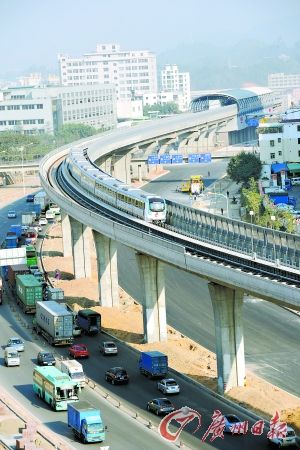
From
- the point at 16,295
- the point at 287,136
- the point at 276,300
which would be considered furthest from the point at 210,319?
the point at 287,136

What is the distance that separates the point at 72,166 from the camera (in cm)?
14862

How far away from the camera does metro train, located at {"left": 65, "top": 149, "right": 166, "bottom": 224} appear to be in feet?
335

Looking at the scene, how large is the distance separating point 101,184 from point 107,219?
683 inches

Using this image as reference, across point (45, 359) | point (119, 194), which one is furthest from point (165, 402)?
point (119, 194)

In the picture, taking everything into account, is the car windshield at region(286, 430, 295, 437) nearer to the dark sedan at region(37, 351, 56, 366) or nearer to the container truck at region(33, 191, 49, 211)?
the dark sedan at region(37, 351, 56, 366)

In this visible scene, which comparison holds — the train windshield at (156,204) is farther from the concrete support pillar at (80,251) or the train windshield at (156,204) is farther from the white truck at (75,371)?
the concrete support pillar at (80,251)

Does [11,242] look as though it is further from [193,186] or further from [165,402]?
[165,402]

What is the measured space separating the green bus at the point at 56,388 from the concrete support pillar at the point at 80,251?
48.0 metres

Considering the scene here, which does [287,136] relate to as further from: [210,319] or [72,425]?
[72,425]

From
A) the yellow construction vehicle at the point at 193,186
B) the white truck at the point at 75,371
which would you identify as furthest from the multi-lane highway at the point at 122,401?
the yellow construction vehicle at the point at 193,186

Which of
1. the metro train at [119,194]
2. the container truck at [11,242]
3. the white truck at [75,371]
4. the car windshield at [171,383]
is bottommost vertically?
the container truck at [11,242]

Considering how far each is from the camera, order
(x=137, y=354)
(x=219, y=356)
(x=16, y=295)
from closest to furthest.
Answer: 1. (x=219, y=356)
2. (x=137, y=354)
3. (x=16, y=295)

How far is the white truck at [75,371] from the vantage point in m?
82.6

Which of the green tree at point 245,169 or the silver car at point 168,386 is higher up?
the green tree at point 245,169
